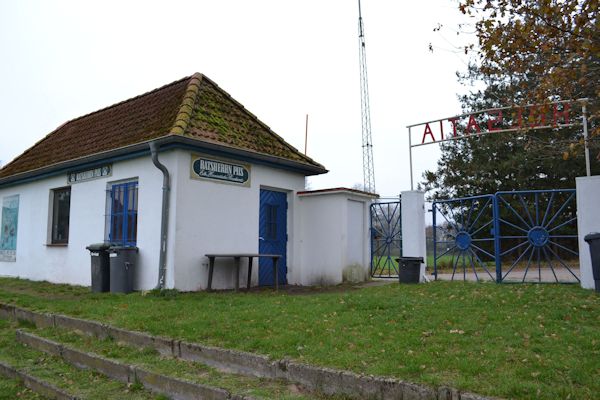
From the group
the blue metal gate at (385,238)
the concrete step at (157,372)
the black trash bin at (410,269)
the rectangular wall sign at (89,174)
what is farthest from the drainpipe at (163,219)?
the blue metal gate at (385,238)

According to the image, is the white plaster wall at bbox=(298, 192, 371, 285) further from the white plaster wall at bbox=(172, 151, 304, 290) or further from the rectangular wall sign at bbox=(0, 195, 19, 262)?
the rectangular wall sign at bbox=(0, 195, 19, 262)

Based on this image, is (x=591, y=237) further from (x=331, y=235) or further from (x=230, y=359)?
(x=230, y=359)

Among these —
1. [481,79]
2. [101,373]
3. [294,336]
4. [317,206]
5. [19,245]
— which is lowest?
[101,373]

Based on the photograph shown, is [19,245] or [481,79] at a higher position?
[481,79]

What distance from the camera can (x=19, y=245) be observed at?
15.5 metres

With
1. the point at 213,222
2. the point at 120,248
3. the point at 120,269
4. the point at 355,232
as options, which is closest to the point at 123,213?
the point at 120,248

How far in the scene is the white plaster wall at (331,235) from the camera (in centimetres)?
1246

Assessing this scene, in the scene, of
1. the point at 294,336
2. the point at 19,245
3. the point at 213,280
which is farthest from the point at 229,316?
the point at 19,245

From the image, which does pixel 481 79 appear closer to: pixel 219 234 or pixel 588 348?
pixel 219 234

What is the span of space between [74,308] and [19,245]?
8.33 meters

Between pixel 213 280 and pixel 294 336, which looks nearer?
pixel 294 336

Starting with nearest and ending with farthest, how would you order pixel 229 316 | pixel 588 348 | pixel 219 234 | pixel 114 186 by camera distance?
pixel 588 348, pixel 229 316, pixel 219 234, pixel 114 186

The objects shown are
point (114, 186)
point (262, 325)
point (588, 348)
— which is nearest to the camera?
point (588, 348)

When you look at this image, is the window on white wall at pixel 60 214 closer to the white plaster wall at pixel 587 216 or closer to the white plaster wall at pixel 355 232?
the white plaster wall at pixel 355 232
